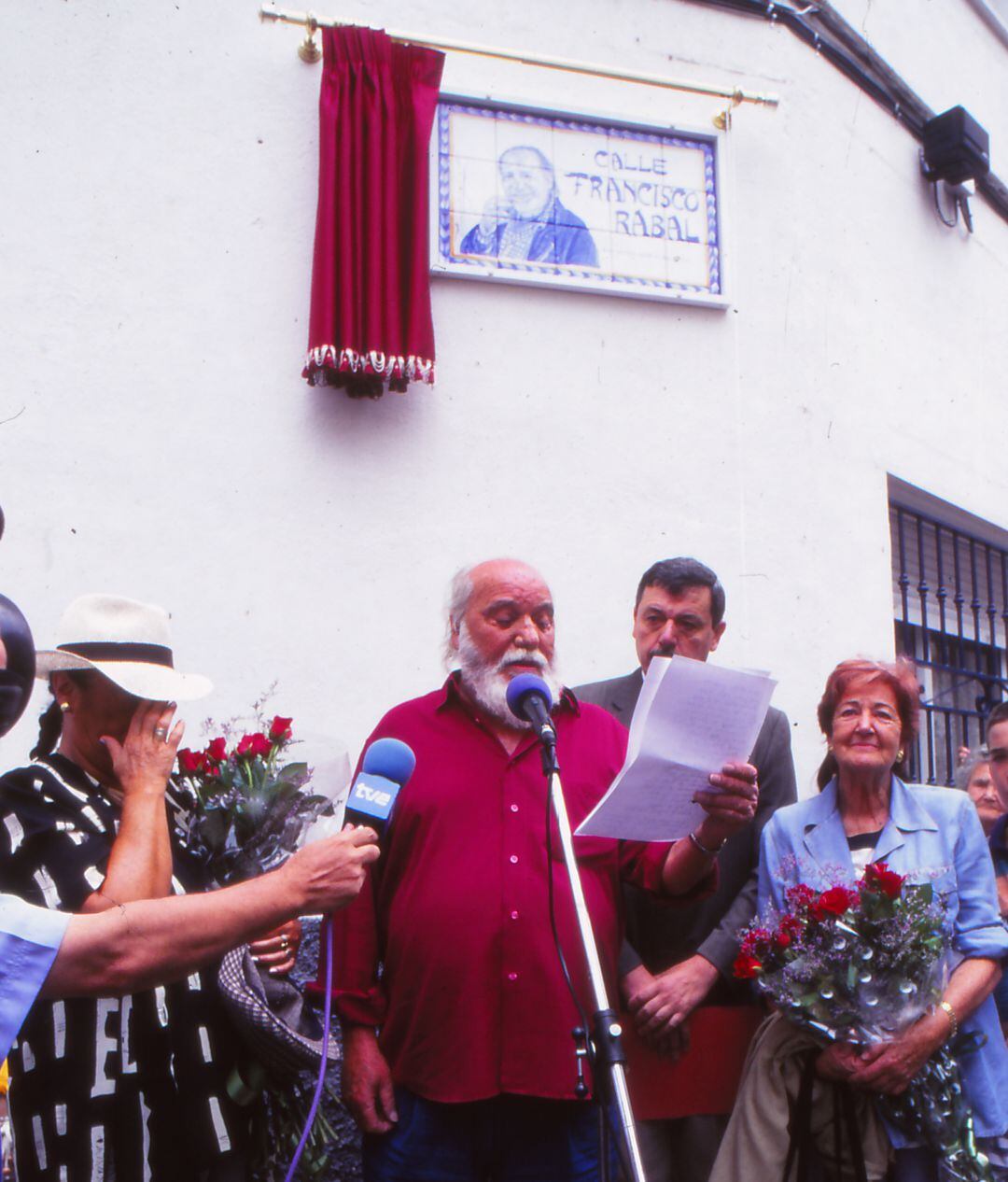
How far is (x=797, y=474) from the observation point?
205 inches

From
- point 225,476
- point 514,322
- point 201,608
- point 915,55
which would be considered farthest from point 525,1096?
point 915,55

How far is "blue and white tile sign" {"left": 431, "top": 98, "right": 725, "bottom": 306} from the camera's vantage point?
15.5 ft

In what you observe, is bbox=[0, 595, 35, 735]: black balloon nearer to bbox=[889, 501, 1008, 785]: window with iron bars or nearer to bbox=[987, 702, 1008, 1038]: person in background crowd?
bbox=[987, 702, 1008, 1038]: person in background crowd

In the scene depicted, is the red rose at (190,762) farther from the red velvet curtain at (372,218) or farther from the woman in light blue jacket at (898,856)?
the red velvet curtain at (372,218)

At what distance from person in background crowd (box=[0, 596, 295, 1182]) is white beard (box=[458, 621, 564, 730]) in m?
0.72

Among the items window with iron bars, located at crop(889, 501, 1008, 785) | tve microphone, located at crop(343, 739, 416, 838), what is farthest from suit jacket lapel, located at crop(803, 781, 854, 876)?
window with iron bars, located at crop(889, 501, 1008, 785)

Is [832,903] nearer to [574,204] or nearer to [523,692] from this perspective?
[523,692]

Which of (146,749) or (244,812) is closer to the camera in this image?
(146,749)

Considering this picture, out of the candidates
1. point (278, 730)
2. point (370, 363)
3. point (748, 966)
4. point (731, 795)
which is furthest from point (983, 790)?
point (278, 730)

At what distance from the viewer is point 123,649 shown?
2.76 m

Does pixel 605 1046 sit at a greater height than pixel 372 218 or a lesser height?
lesser

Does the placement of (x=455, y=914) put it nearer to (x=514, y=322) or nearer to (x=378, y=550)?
(x=378, y=550)

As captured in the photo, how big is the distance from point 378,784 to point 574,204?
132 inches

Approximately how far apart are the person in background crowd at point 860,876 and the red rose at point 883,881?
0.71 ft
